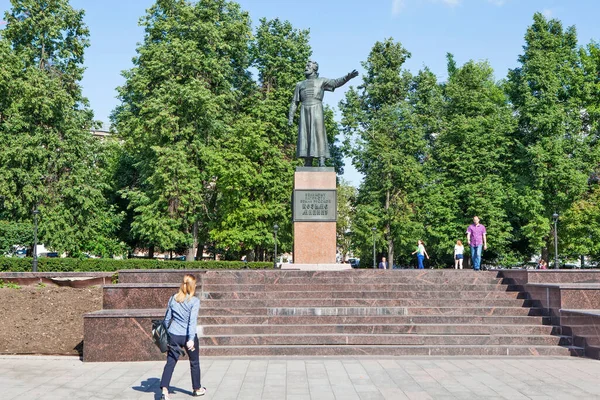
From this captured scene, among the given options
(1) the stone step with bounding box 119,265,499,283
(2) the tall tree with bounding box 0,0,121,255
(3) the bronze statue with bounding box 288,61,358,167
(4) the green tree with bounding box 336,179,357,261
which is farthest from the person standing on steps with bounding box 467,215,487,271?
(4) the green tree with bounding box 336,179,357,261

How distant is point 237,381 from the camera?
985 cm

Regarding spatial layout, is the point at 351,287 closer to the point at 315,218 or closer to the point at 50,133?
the point at 315,218

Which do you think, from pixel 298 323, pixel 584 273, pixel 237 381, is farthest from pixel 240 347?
pixel 584 273


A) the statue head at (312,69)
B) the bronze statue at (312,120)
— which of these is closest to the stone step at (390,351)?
the bronze statue at (312,120)

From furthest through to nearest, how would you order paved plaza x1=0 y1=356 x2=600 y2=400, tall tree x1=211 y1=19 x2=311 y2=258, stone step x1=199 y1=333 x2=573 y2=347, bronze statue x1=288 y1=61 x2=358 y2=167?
tall tree x1=211 y1=19 x2=311 y2=258 < bronze statue x1=288 y1=61 x2=358 y2=167 < stone step x1=199 y1=333 x2=573 y2=347 < paved plaza x1=0 y1=356 x2=600 y2=400

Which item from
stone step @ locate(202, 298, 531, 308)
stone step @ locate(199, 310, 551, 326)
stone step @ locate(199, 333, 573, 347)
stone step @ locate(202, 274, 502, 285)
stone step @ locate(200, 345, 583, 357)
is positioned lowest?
stone step @ locate(200, 345, 583, 357)

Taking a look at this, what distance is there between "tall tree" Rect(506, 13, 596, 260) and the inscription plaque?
19.5m

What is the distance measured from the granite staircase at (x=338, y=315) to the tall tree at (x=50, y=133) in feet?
67.7

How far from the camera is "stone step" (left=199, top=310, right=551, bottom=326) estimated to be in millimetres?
13547

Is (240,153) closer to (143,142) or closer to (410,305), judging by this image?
(143,142)

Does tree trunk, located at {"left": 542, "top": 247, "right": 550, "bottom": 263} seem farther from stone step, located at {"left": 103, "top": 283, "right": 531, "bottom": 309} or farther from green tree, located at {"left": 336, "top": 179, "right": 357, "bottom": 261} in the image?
stone step, located at {"left": 103, "top": 283, "right": 531, "bottom": 309}

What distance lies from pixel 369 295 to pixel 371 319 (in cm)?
122

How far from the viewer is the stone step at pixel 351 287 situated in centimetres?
1512

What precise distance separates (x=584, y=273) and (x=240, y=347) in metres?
8.96
